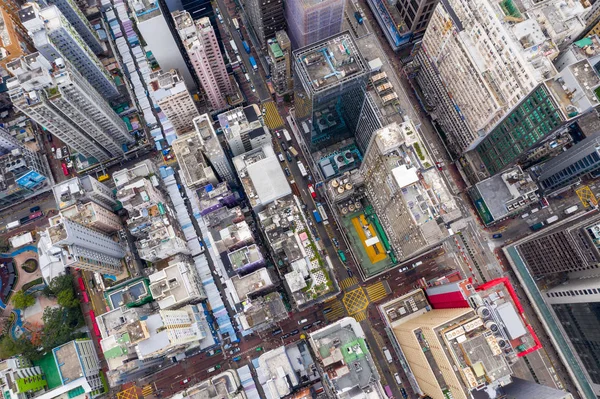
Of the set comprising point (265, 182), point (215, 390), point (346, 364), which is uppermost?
point (265, 182)

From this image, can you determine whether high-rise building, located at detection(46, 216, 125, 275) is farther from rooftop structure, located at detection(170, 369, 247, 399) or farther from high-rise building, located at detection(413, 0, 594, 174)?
high-rise building, located at detection(413, 0, 594, 174)

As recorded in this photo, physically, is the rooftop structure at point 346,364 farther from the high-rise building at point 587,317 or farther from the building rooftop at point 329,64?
the building rooftop at point 329,64

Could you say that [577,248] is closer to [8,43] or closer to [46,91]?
[46,91]

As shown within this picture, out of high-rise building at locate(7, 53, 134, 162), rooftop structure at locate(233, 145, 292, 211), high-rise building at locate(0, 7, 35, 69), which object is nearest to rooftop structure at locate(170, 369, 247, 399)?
rooftop structure at locate(233, 145, 292, 211)

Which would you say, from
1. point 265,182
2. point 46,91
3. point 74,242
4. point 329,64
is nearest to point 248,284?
point 265,182

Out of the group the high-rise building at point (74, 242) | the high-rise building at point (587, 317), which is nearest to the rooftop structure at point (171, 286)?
the high-rise building at point (74, 242)

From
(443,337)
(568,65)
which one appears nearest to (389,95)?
(568,65)

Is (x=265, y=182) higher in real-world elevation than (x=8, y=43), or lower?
lower
